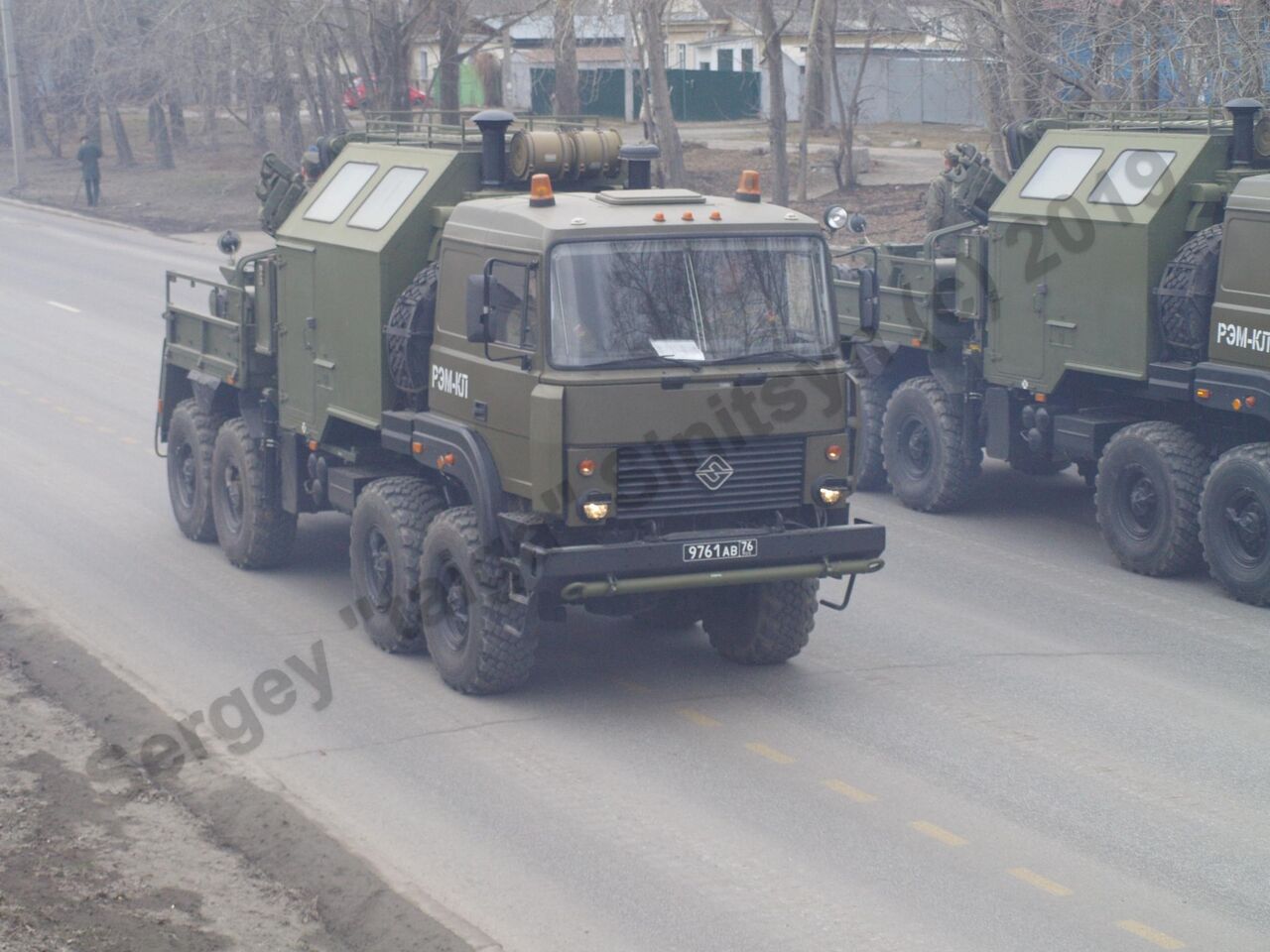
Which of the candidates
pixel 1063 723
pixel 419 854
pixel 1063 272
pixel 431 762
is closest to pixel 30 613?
pixel 431 762

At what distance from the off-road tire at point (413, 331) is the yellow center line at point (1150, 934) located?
199 inches

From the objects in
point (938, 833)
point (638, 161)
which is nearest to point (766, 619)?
point (938, 833)

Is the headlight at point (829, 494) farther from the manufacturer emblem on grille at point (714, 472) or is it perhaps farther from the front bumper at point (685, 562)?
the manufacturer emblem on grille at point (714, 472)

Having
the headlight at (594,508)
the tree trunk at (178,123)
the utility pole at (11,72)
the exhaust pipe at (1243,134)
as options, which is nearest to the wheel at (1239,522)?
the exhaust pipe at (1243,134)

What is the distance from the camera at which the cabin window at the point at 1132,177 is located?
12.4 meters

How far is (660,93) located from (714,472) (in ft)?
77.5

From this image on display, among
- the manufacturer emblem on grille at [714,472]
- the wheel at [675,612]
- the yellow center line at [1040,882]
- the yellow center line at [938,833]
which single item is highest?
the manufacturer emblem on grille at [714,472]

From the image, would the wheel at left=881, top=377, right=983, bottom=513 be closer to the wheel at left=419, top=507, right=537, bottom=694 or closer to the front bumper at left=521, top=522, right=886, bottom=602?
the front bumper at left=521, top=522, right=886, bottom=602

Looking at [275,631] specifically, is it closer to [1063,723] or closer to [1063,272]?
[1063,723]

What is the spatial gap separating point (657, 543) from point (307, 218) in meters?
3.68

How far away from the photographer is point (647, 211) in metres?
9.39

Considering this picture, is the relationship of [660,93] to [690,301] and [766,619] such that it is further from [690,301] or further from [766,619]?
[690,301]

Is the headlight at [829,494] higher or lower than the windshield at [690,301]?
lower

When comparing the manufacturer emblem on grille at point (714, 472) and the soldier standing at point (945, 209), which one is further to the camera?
the soldier standing at point (945, 209)
